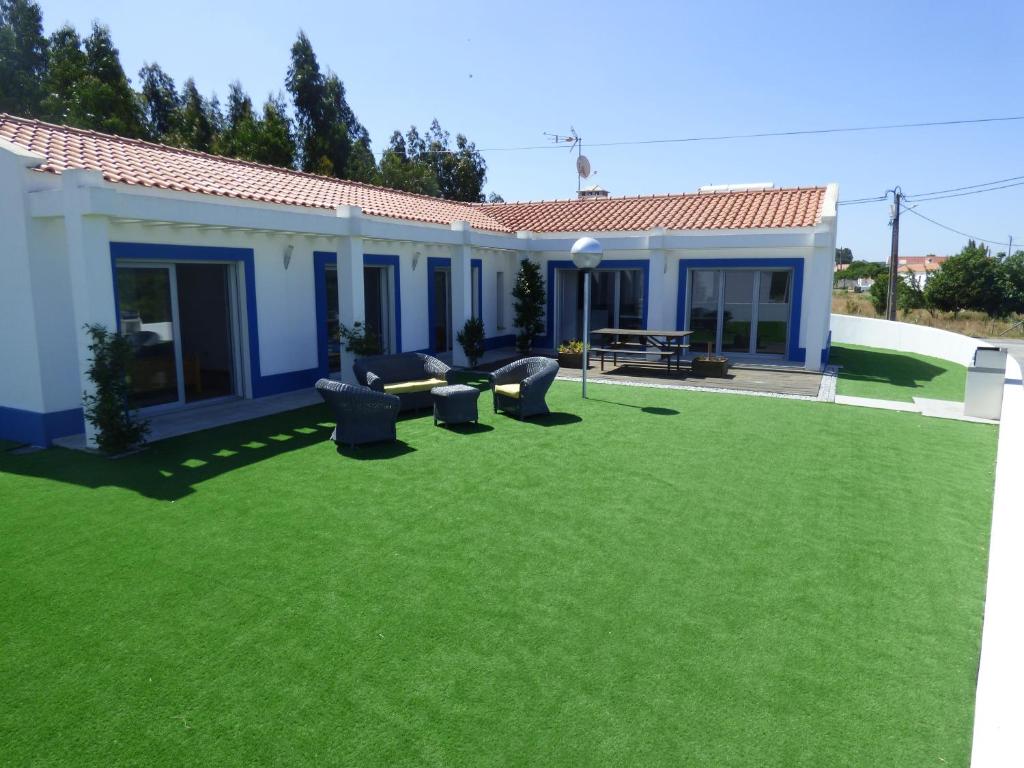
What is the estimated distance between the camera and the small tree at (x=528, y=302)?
→ 61.5 ft

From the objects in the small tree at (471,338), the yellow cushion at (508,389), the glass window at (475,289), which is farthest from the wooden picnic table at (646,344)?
the yellow cushion at (508,389)

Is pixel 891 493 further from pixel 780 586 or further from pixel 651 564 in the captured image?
pixel 651 564

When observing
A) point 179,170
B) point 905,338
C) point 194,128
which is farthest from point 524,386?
point 194,128

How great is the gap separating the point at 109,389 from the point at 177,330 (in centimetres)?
264

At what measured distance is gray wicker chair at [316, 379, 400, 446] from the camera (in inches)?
331

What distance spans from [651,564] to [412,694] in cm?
239

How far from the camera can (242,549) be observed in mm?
5586

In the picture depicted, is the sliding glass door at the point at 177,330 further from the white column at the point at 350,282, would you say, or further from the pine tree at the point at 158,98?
the pine tree at the point at 158,98

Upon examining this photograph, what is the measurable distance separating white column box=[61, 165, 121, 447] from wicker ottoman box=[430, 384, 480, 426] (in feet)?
14.4

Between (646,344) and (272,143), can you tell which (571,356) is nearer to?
(646,344)

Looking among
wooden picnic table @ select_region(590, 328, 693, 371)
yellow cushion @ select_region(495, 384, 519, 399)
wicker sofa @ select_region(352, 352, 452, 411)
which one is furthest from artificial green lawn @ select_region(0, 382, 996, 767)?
wooden picnic table @ select_region(590, 328, 693, 371)

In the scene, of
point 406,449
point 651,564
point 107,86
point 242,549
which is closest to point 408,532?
point 242,549

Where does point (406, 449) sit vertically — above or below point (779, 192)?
below

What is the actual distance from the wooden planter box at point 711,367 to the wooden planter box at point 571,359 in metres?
2.82
